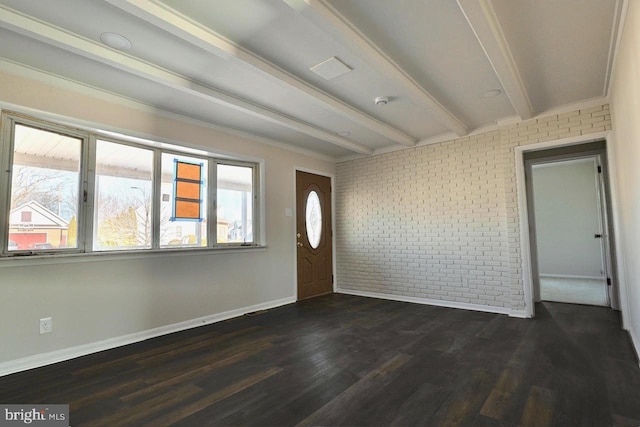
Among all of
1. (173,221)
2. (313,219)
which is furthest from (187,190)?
(313,219)

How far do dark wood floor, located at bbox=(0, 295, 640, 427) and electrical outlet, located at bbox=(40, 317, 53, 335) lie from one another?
1.09 ft

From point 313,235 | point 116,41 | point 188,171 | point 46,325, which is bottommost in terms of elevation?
point 46,325

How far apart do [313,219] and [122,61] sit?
382 centimetres

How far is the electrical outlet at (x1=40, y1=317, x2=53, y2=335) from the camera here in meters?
2.76

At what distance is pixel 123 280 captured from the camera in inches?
129

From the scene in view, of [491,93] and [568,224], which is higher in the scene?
[491,93]

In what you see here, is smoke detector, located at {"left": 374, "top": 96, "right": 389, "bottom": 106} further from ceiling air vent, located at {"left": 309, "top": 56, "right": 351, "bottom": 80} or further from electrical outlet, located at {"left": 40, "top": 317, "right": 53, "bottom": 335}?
electrical outlet, located at {"left": 40, "top": 317, "right": 53, "bottom": 335}

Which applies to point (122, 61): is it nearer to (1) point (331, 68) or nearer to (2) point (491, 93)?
(1) point (331, 68)

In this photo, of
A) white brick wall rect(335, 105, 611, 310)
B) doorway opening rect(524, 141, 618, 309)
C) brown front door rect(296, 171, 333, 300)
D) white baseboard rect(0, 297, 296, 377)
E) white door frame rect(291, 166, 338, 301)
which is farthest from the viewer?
doorway opening rect(524, 141, 618, 309)

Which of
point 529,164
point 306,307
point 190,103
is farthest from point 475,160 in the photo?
point 190,103

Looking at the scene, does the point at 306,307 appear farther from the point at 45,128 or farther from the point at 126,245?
the point at 45,128

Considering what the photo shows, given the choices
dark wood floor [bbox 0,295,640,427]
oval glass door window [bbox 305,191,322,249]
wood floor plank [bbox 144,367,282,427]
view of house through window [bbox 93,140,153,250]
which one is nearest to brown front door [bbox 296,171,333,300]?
oval glass door window [bbox 305,191,322,249]

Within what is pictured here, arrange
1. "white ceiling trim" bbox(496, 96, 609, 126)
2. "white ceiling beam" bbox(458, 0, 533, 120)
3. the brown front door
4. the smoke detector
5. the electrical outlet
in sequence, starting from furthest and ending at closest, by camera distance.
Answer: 1. the brown front door
2. "white ceiling trim" bbox(496, 96, 609, 126)
3. the smoke detector
4. the electrical outlet
5. "white ceiling beam" bbox(458, 0, 533, 120)

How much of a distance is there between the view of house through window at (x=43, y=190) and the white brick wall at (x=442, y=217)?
4.18 m
